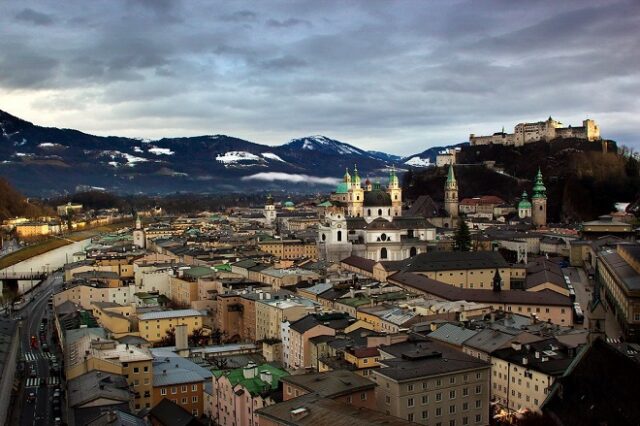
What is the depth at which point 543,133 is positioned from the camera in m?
115

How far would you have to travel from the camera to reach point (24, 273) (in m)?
80.2

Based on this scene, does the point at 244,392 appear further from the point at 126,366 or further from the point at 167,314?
the point at 167,314

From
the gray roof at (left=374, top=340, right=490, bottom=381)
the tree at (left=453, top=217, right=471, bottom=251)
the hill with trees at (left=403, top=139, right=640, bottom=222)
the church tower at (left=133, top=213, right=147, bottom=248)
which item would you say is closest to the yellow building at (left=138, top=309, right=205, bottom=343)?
the gray roof at (left=374, top=340, right=490, bottom=381)

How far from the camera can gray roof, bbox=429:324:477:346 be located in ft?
104

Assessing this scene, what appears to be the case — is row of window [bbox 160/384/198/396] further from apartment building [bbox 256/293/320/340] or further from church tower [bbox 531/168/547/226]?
church tower [bbox 531/168/547/226]

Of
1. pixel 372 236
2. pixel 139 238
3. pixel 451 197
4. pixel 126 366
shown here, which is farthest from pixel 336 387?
pixel 139 238

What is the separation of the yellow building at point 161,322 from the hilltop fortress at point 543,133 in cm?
8130

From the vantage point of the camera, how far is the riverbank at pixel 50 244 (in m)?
91.2

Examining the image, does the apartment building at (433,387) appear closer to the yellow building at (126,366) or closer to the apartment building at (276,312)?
the yellow building at (126,366)

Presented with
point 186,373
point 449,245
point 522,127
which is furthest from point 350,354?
point 522,127

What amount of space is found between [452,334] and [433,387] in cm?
775

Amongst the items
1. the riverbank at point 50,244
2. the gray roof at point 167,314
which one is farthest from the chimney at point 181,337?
the riverbank at point 50,244

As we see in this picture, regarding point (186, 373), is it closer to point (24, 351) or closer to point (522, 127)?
point (24, 351)

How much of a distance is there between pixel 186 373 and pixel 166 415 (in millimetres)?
5590
